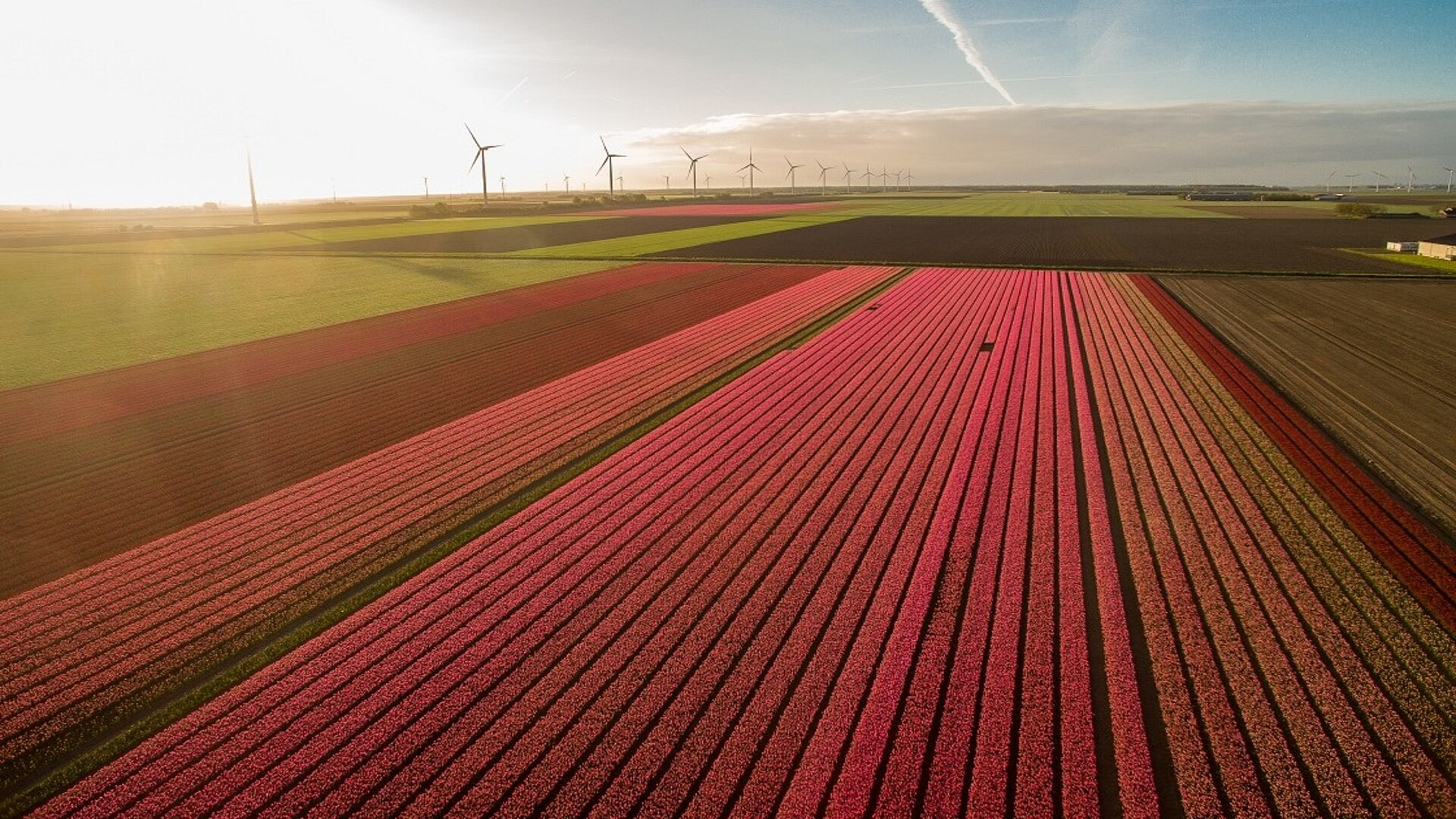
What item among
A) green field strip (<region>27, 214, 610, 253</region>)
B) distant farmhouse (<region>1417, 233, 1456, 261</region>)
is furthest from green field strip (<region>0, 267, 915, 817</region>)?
green field strip (<region>27, 214, 610, 253</region>)

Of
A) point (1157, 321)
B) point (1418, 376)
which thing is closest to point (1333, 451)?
point (1418, 376)

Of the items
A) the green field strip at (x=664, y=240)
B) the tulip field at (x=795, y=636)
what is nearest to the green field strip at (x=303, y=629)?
the tulip field at (x=795, y=636)

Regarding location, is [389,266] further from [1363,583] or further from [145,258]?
[1363,583]

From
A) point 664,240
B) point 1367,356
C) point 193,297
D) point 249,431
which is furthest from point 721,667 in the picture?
point 664,240

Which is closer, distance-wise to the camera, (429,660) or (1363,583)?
(429,660)

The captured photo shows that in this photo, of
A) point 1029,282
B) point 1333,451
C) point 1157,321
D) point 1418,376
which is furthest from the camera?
point 1029,282

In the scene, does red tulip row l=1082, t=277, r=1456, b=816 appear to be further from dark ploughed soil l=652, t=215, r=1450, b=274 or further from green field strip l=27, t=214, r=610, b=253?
green field strip l=27, t=214, r=610, b=253

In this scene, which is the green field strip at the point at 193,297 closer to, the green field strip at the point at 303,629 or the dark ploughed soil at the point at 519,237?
the dark ploughed soil at the point at 519,237
